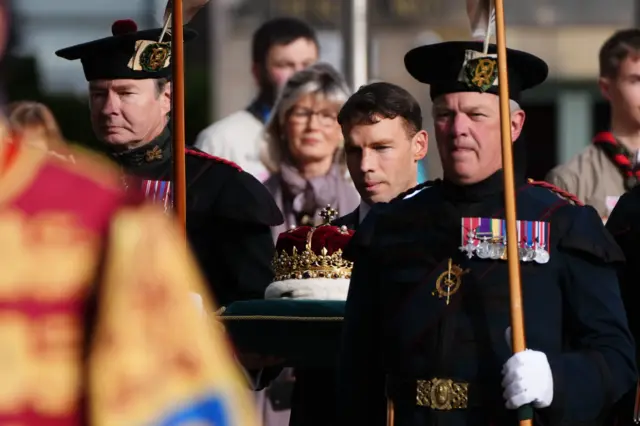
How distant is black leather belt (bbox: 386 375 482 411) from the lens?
5195mm

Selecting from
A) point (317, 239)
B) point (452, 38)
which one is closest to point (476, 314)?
point (317, 239)

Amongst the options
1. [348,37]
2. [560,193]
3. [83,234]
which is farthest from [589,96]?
[83,234]

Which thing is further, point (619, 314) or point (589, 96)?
point (589, 96)

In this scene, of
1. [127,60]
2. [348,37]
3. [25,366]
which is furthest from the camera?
[348,37]

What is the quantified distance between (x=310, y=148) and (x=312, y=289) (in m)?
2.10

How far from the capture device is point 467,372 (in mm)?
5207

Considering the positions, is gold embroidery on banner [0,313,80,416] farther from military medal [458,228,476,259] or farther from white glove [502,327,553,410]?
military medal [458,228,476,259]

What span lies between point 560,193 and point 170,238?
3.26m

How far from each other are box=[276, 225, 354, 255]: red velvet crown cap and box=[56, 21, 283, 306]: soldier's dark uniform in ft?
1.04

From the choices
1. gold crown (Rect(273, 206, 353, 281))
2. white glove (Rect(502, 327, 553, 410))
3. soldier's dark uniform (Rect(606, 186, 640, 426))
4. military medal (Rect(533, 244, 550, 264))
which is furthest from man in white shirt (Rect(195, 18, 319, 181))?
white glove (Rect(502, 327, 553, 410))

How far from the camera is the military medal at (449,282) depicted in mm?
5285

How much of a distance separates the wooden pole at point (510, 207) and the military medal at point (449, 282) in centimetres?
17

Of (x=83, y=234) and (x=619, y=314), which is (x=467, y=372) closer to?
(x=619, y=314)

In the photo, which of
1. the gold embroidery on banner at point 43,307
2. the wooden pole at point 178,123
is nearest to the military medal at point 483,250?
the wooden pole at point 178,123
